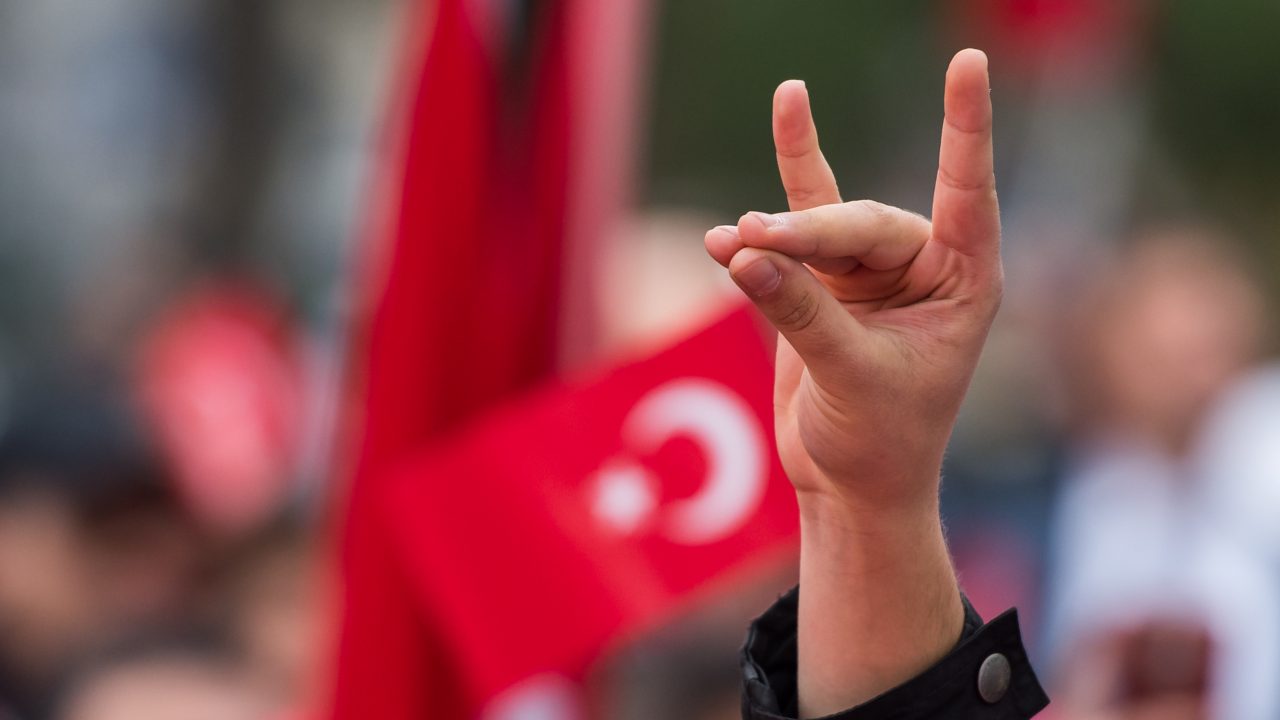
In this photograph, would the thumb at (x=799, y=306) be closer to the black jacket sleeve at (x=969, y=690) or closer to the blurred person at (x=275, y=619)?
the black jacket sleeve at (x=969, y=690)

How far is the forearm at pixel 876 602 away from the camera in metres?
1.16

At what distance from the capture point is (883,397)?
1104 mm

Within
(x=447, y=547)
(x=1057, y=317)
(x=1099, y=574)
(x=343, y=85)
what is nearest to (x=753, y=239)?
(x=447, y=547)

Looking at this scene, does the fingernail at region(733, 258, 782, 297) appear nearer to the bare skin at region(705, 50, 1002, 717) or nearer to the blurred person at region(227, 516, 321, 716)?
→ the bare skin at region(705, 50, 1002, 717)

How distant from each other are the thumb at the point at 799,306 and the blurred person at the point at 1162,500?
164cm

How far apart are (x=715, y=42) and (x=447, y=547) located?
31.4ft

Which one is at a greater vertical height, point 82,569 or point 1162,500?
point 82,569

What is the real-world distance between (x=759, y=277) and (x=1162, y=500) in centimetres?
244

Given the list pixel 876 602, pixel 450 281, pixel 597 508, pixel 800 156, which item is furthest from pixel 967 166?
pixel 450 281

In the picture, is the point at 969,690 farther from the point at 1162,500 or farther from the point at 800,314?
the point at 1162,500

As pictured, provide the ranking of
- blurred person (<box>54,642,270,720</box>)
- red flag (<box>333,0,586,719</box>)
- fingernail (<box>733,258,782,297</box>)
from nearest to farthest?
1. fingernail (<box>733,258,782,297</box>)
2. red flag (<box>333,0,586,719</box>)
3. blurred person (<box>54,642,270,720</box>)

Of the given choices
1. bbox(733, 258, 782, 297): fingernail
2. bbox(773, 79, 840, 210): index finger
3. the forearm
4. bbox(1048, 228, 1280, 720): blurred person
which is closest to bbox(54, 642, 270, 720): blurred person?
bbox(1048, 228, 1280, 720): blurred person

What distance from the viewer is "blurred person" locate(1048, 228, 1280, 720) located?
266 centimetres

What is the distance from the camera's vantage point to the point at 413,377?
6.95 feet
